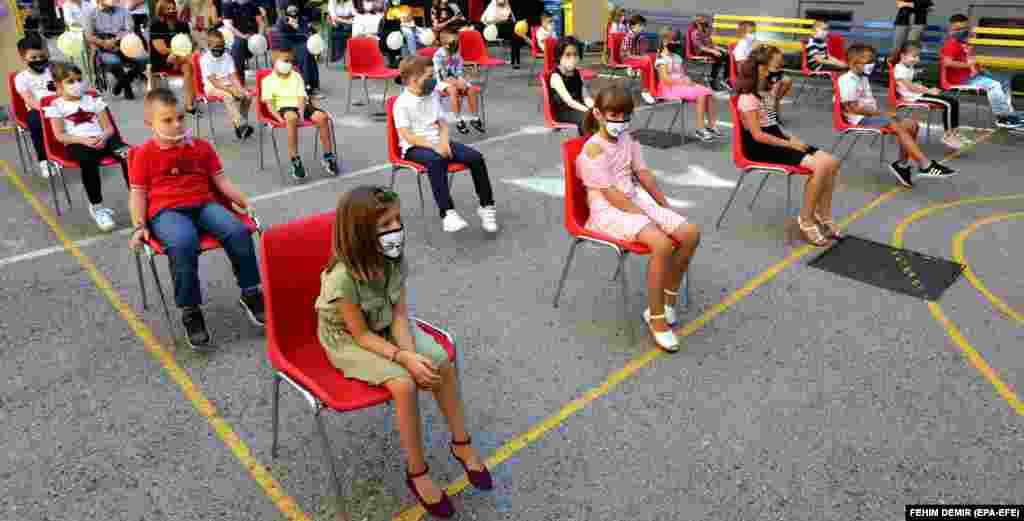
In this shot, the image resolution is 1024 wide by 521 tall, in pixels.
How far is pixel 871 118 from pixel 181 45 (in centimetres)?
838

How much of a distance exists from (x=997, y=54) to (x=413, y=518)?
1301cm

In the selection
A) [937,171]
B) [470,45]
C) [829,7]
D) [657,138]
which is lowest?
[937,171]

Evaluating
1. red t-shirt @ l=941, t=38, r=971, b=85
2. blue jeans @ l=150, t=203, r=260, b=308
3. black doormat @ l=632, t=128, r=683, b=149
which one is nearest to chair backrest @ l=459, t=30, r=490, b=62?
black doormat @ l=632, t=128, r=683, b=149

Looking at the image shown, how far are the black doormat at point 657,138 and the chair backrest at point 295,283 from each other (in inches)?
227

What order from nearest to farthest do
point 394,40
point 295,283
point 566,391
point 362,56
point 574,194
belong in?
point 295,283 < point 566,391 < point 574,194 < point 362,56 < point 394,40

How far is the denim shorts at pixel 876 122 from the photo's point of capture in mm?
6625

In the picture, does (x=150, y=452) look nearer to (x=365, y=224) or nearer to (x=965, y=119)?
(x=365, y=224)

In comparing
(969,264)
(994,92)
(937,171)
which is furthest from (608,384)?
(994,92)

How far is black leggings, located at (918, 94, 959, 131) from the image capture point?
7684 millimetres

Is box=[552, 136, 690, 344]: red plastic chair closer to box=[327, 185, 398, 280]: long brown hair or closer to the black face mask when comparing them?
box=[327, 185, 398, 280]: long brown hair

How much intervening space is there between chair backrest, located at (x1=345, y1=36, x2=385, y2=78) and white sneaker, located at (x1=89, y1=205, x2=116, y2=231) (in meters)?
4.69

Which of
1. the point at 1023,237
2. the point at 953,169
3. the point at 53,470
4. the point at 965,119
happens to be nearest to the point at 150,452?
the point at 53,470

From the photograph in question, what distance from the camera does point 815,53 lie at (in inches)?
419

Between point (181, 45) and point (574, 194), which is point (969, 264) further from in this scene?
point (181, 45)
